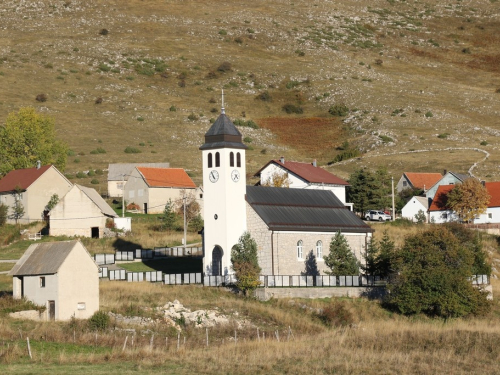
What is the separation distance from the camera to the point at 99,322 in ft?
165

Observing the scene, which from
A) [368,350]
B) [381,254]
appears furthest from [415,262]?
[368,350]

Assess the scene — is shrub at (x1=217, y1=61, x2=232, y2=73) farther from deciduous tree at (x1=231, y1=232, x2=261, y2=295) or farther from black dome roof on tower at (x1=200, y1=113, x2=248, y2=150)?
deciduous tree at (x1=231, y1=232, x2=261, y2=295)

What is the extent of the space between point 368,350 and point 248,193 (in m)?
26.3

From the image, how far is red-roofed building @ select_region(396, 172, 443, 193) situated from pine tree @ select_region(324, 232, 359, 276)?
41811 mm

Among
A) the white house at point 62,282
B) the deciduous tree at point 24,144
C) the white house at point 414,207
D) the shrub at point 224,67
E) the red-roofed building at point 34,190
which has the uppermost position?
the shrub at point 224,67

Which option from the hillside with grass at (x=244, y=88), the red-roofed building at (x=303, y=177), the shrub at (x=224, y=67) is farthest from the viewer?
the shrub at (x=224, y=67)

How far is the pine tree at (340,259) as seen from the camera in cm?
6581

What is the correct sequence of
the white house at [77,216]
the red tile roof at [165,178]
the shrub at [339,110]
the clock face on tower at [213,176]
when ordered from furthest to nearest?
1. the shrub at [339,110]
2. the red tile roof at [165,178]
3. the white house at [77,216]
4. the clock face on tower at [213,176]

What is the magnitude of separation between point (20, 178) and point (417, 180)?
1623 inches

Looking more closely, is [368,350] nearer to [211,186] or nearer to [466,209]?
[211,186]

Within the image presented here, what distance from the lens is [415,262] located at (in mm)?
60375

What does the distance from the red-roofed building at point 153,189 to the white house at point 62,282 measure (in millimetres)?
43786

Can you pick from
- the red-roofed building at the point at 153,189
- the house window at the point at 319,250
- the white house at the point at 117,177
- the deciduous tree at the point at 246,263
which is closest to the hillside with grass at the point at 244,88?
the white house at the point at 117,177

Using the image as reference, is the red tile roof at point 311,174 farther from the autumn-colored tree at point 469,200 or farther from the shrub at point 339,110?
the shrub at point 339,110
